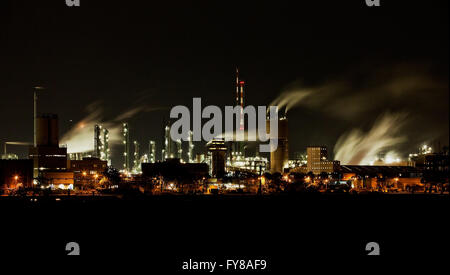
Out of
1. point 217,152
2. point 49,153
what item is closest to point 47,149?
point 49,153

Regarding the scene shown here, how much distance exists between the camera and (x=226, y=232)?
1516 inches

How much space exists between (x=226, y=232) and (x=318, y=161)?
107m

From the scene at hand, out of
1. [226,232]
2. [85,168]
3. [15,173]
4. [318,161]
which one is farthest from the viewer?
[318,161]

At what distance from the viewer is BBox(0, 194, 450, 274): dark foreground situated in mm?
28703

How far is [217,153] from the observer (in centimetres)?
19425

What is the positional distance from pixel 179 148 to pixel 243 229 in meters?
150

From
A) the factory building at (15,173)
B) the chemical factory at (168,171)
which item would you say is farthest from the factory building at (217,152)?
the factory building at (15,173)

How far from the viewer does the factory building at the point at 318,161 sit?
134 meters

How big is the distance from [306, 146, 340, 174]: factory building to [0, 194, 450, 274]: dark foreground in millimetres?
69394

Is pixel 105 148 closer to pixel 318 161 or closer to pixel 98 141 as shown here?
pixel 98 141

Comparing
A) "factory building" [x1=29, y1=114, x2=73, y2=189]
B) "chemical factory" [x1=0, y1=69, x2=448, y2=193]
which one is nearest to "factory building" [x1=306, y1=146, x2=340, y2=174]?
"chemical factory" [x1=0, y1=69, x2=448, y2=193]

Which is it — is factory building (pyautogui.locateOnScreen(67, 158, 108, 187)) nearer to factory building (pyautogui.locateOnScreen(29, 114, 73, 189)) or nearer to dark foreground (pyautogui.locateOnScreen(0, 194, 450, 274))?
factory building (pyautogui.locateOnScreen(29, 114, 73, 189))

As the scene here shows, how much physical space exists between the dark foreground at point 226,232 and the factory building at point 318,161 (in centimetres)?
6939

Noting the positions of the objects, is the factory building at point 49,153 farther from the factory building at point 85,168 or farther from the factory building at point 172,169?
the factory building at point 172,169
